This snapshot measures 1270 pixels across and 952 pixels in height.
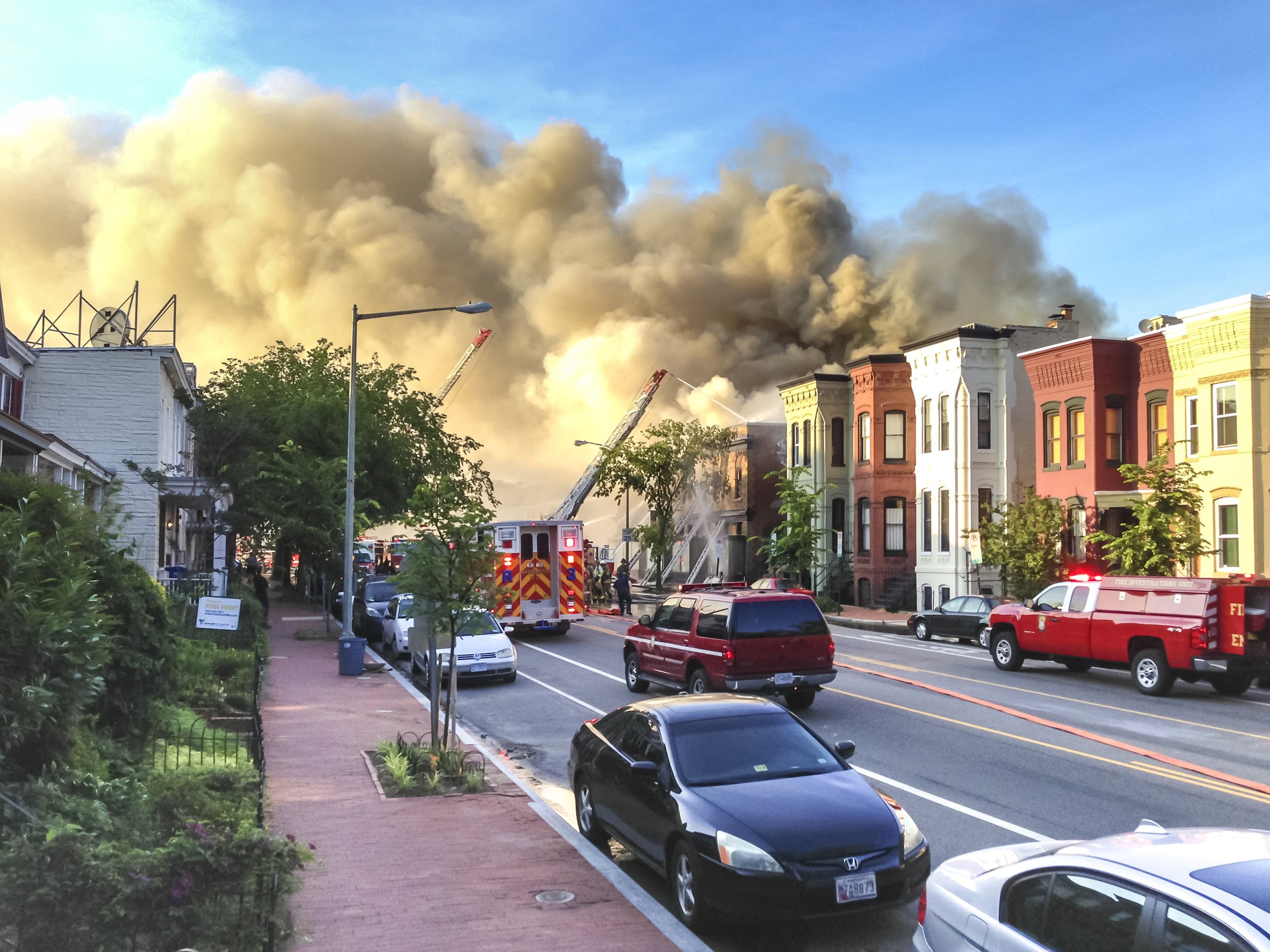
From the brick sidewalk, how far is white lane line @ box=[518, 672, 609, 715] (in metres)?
4.40

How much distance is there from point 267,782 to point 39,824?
5425mm

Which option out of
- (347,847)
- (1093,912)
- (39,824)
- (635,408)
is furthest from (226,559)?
(635,408)

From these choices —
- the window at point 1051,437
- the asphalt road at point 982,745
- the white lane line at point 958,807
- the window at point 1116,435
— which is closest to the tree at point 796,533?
the window at point 1051,437

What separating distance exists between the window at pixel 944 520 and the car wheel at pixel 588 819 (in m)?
33.7

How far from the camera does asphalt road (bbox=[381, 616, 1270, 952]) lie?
9828 millimetres

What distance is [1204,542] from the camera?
1085 inches

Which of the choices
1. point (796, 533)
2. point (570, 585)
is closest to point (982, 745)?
point (570, 585)

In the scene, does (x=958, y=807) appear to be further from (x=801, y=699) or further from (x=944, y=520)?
(x=944, y=520)

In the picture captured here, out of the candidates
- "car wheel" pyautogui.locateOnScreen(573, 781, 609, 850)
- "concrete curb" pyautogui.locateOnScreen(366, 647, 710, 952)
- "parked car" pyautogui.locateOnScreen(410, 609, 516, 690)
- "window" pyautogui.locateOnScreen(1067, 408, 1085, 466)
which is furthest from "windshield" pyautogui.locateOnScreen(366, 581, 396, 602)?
"window" pyautogui.locateOnScreen(1067, 408, 1085, 466)

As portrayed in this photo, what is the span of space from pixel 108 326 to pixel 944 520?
29.6 m

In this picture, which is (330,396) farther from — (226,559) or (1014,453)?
(1014,453)

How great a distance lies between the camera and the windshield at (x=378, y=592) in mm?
30000

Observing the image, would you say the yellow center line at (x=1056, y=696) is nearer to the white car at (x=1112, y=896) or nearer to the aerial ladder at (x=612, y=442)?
the white car at (x=1112, y=896)

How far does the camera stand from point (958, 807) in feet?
35.5
